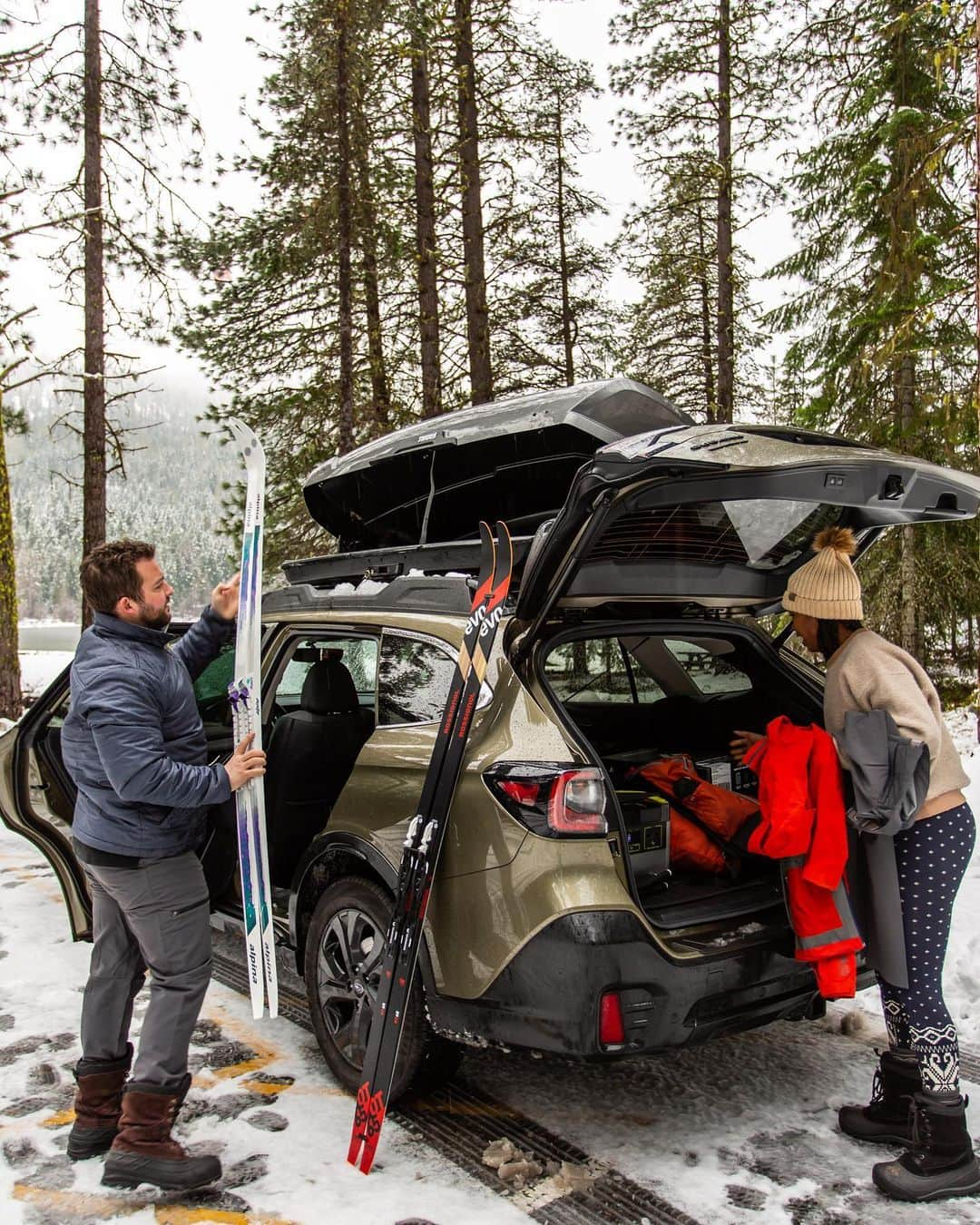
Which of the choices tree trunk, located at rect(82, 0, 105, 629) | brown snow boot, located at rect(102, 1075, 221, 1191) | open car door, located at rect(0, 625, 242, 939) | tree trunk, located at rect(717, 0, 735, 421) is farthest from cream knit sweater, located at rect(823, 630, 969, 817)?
tree trunk, located at rect(717, 0, 735, 421)

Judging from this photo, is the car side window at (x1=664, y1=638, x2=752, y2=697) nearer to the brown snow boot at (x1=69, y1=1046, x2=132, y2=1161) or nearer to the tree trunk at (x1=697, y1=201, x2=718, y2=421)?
the brown snow boot at (x1=69, y1=1046, x2=132, y2=1161)

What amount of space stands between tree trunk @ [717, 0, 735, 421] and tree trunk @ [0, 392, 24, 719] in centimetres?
1012

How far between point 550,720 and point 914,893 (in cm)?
129

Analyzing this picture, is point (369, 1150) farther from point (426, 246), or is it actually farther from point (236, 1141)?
point (426, 246)

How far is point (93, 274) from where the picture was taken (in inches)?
527

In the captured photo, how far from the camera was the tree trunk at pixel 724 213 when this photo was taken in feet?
48.5

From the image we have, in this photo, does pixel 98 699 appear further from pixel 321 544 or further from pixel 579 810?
pixel 321 544

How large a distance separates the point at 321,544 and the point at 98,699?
11964mm

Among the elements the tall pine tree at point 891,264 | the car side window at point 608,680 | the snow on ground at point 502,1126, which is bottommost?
the snow on ground at point 502,1126

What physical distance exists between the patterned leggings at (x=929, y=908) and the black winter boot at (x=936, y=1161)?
11 centimetres

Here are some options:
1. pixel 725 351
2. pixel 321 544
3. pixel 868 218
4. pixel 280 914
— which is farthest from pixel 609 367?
pixel 280 914

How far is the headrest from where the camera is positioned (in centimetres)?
428

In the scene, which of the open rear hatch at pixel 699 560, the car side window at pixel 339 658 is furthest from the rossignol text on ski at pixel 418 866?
the car side window at pixel 339 658

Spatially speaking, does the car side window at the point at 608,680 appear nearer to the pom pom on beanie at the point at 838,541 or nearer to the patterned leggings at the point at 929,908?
the pom pom on beanie at the point at 838,541
